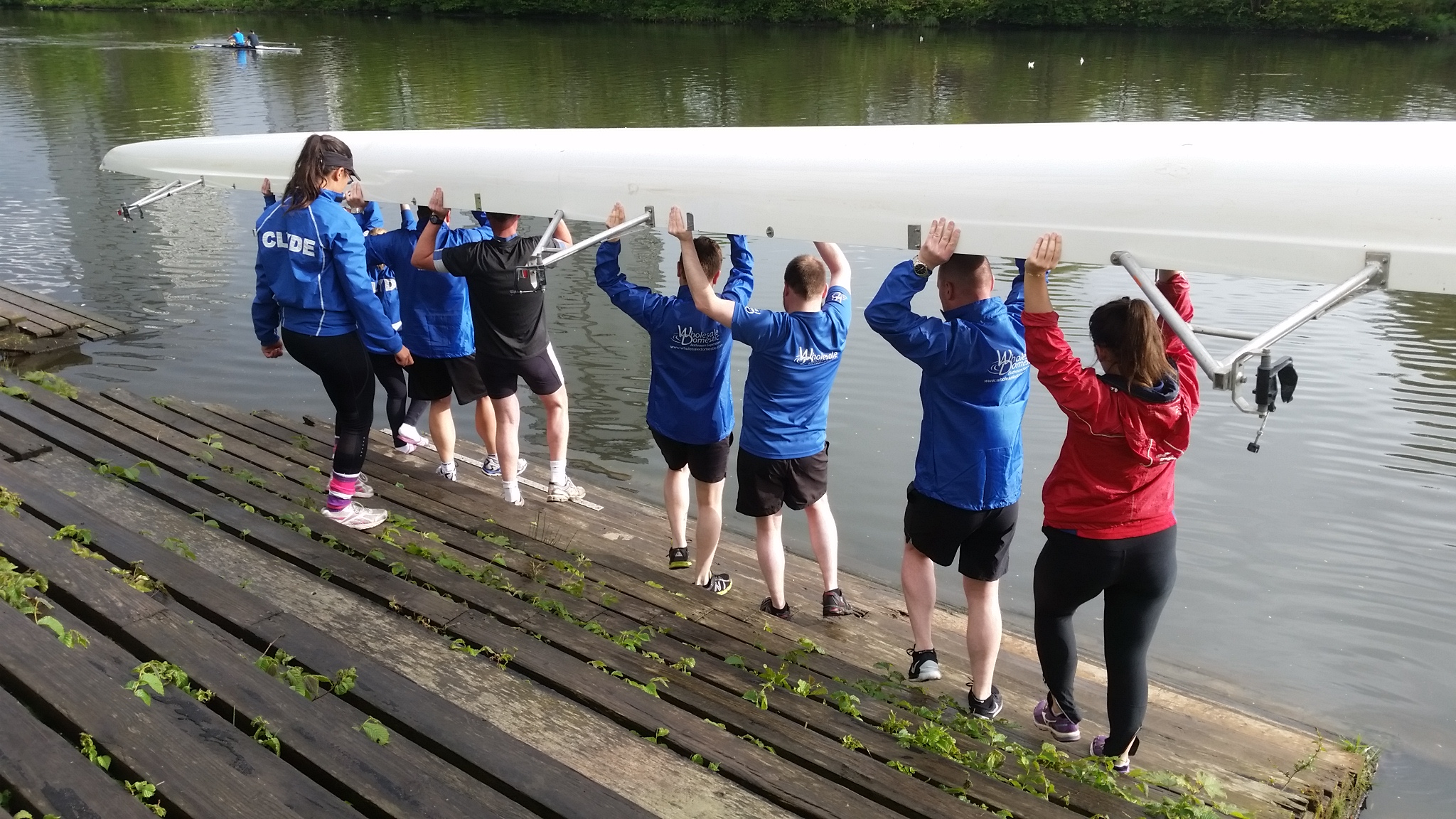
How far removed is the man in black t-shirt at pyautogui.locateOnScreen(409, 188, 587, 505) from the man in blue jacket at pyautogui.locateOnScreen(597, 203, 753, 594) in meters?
0.54

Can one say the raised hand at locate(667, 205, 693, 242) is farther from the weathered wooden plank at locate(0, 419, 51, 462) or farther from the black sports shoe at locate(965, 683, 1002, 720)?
the weathered wooden plank at locate(0, 419, 51, 462)

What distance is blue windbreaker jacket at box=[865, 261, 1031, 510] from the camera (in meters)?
3.69

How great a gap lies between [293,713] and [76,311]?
394 inches

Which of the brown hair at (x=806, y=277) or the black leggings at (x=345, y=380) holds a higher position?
the brown hair at (x=806, y=277)

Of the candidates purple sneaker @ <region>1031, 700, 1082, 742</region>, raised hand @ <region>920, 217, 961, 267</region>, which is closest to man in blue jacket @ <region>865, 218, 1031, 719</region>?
raised hand @ <region>920, 217, 961, 267</region>

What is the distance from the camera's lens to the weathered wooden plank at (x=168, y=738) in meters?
2.65

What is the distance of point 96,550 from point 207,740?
1612 millimetres

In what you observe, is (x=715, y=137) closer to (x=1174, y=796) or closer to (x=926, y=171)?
(x=926, y=171)

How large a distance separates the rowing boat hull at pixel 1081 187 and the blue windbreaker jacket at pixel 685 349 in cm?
32

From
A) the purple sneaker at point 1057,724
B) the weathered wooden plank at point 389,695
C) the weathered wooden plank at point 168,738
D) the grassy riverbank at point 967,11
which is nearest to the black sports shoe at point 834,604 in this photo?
the purple sneaker at point 1057,724

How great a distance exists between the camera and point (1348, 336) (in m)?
10.1

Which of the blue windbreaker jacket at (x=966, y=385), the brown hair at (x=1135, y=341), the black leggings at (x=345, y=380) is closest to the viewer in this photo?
the brown hair at (x=1135, y=341)

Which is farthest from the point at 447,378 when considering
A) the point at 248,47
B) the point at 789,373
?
the point at 248,47

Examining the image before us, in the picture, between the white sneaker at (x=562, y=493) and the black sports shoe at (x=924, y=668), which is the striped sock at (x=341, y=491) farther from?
the black sports shoe at (x=924, y=668)
